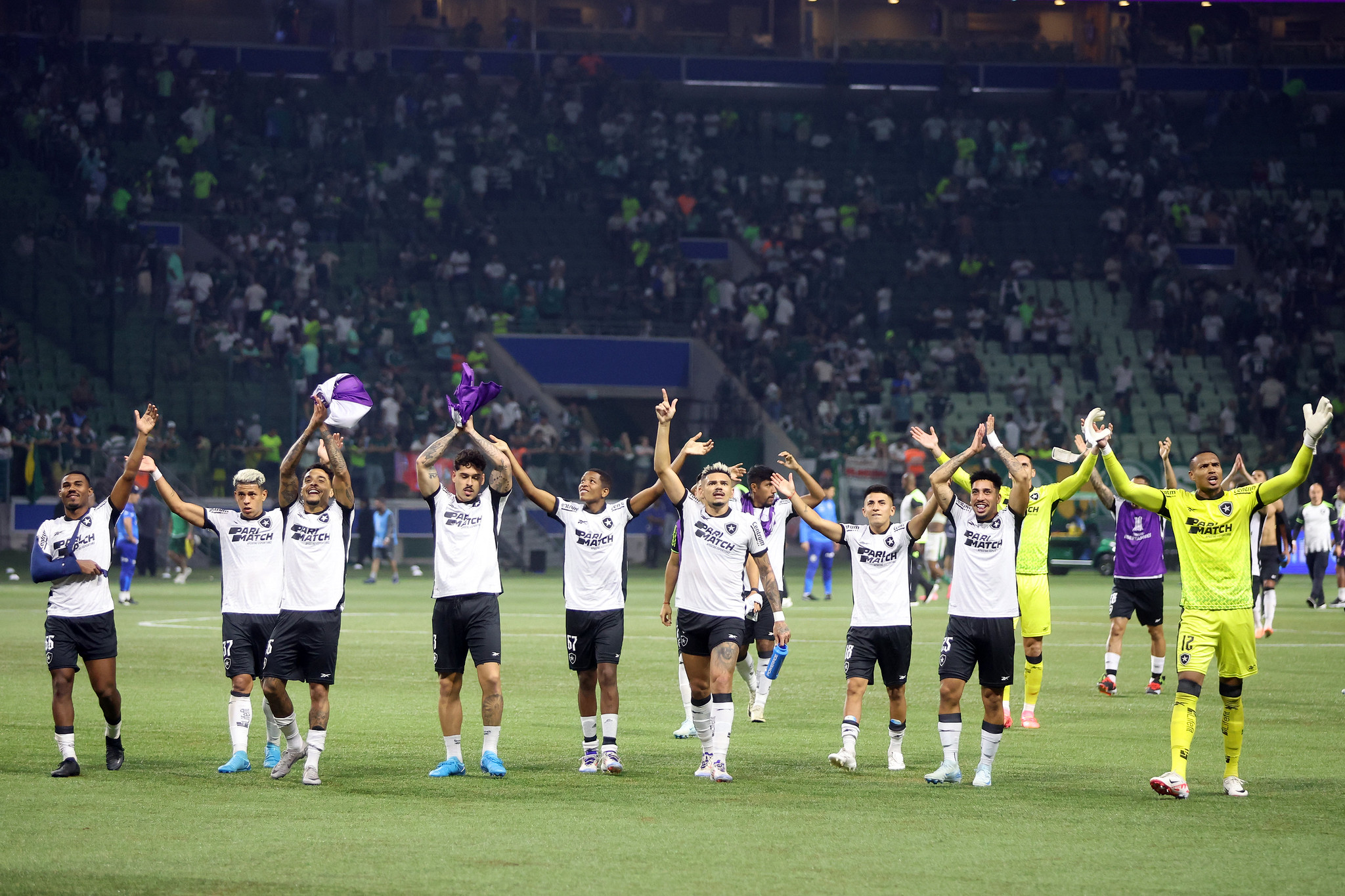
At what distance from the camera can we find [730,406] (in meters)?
43.2

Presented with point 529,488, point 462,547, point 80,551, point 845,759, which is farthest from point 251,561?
point 845,759

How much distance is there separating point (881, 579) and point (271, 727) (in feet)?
15.8

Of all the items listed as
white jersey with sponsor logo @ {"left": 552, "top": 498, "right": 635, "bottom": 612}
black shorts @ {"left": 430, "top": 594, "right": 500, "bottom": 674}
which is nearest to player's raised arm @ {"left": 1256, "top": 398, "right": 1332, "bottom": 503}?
white jersey with sponsor logo @ {"left": 552, "top": 498, "right": 635, "bottom": 612}

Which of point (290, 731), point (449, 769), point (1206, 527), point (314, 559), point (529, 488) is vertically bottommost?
point (449, 769)

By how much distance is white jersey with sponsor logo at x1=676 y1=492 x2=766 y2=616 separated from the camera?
12.1 meters

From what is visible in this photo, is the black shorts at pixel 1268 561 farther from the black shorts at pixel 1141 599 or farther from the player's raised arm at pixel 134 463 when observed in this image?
the player's raised arm at pixel 134 463

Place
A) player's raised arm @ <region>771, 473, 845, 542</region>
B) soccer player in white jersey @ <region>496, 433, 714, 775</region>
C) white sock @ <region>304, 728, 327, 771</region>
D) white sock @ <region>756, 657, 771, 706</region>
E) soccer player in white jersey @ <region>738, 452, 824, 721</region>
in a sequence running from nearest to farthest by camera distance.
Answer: white sock @ <region>304, 728, 327, 771</region> → soccer player in white jersey @ <region>496, 433, 714, 775</region> → player's raised arm @ <region>771, 473, 845, 542</region> → soccer player in white jersey @ <region>738, 452, 824, 721</region> → white sock @ <region>756, 657, 771, 706</region>

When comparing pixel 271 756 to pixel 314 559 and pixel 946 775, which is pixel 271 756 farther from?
pixel 946 775

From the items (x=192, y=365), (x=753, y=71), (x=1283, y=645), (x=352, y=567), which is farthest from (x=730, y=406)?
(x=1283, y=645)

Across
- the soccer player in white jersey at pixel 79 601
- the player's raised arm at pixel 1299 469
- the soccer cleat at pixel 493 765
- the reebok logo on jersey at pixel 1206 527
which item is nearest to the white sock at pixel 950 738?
the reebok logo on jersey at pixel 1206 527

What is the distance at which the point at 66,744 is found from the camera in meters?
11.9

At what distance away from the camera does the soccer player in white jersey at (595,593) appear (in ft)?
40.2

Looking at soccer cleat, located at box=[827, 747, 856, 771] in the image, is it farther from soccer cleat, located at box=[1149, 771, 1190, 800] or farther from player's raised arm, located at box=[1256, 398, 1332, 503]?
player's raised arm, located at box=[1256, 398, 1332, 503]

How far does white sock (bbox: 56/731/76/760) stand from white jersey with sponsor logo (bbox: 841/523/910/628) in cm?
591
